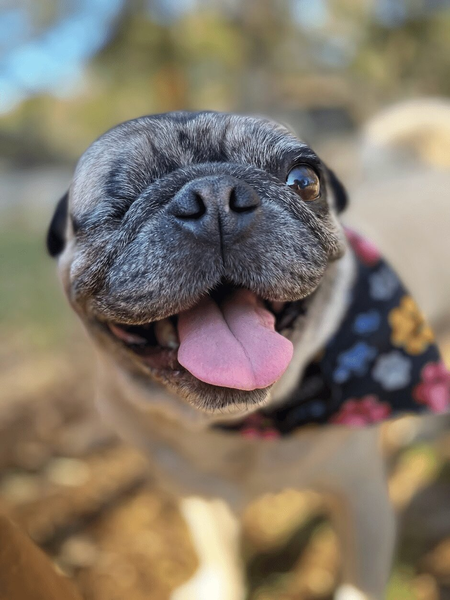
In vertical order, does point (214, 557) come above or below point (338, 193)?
below

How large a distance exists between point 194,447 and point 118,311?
80cm

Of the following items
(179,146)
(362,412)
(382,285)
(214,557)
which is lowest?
(214,557)

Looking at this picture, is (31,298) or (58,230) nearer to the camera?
(58,230)

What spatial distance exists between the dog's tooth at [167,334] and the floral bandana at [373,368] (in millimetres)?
479

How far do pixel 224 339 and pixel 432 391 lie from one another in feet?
3.12

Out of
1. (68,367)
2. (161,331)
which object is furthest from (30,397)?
(161,331)

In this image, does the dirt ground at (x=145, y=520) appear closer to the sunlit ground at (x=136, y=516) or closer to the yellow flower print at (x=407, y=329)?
the sunlit ground at (x=136, y=516)

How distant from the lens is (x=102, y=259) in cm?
146

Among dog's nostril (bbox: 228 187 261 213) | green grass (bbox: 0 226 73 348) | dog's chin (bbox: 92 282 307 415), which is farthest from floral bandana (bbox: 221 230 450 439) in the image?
green grass (bbox: 0 226 73 348)

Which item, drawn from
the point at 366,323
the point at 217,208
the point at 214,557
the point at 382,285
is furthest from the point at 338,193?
the point at 214,557

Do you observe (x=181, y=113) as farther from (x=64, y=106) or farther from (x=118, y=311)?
(x=64, y=106)

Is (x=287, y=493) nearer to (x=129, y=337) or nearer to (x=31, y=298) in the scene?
(x=129, y=337)

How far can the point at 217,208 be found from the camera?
1.31 m


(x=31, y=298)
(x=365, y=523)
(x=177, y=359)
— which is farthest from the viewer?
(x=31, y=298)
